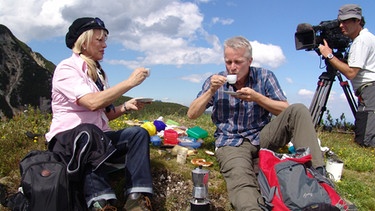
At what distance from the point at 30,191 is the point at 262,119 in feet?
8.67

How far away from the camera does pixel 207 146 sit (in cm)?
529

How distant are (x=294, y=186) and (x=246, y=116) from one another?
51.5 inches

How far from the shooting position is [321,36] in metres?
7.03

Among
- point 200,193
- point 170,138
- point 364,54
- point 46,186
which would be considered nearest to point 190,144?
point 170,138

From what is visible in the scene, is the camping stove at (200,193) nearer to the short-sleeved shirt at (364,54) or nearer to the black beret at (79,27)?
Result: the black beret at (79,27)

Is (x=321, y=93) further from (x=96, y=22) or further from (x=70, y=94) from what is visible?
(x=70, y=94)

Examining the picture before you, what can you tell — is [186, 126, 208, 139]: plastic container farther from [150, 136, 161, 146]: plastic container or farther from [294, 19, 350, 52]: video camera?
[294, 19, 350, 52]: video camera

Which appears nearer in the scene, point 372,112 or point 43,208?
point 43,208

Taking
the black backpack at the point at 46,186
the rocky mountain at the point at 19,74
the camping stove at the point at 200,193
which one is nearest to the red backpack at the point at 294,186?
the camping stove at the point at 200,193

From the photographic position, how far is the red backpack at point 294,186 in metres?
2.98

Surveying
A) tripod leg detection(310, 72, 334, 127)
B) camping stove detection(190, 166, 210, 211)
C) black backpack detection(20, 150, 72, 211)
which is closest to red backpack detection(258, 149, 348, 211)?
camping stove detection(190, 166, 210, 211)

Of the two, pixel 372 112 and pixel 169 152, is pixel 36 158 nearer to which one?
pixel 169 152

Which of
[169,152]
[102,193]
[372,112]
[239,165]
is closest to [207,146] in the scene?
[169,152]

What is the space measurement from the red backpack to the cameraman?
12.5 ft
